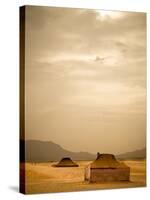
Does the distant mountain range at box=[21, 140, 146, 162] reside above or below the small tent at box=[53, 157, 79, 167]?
above

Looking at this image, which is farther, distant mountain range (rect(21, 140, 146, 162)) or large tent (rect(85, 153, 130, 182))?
large tent (rect(85, 153, 130, 182))

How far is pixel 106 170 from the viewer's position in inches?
134

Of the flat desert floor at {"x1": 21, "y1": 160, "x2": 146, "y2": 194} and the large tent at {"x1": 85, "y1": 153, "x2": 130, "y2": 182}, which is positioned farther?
the large tent at {"x1": 85, "y1": 153, "x2": 130, "y2": 182}

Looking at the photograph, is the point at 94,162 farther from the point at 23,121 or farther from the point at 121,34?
the point at 121,34

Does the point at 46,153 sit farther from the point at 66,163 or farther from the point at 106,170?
the point at 106,170

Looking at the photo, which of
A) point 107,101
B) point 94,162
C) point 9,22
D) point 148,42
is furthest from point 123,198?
point 9,22

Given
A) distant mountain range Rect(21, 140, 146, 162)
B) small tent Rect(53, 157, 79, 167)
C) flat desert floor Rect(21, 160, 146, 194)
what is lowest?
flat desert floor Rect(21, 160, 146, 194)

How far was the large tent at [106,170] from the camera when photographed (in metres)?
3.38

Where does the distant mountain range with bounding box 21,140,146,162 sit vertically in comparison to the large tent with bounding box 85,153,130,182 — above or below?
above

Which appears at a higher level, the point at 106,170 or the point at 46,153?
the point at 46,153

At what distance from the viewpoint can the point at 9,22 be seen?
3252mm

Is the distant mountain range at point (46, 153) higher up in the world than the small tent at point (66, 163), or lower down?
higher up

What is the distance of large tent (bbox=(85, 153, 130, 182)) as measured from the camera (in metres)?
3.38

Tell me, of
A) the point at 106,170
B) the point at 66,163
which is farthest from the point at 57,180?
the point at 106,170
